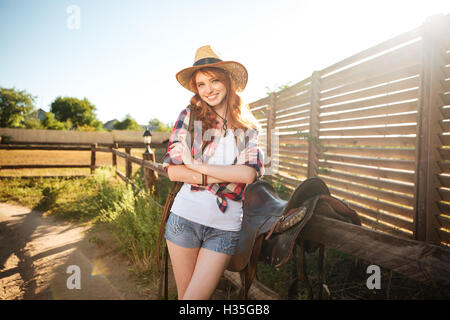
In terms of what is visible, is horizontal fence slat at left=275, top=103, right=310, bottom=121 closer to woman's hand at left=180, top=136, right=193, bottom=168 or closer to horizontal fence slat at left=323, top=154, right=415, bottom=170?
horizontal fence slat at left=323, top=154, right=415, bottom=170

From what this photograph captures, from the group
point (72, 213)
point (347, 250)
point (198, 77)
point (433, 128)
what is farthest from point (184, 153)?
point (72, 213)

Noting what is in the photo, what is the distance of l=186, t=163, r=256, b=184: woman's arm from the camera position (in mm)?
1290

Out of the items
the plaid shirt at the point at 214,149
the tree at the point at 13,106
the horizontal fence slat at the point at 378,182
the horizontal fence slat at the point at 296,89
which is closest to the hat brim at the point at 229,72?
the plaid shirt at the point at 214,149

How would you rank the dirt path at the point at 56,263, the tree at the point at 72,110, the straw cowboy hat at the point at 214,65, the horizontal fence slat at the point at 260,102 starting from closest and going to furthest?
the straw cowboy hat at the point at 214,65 < the dirt path at the point at 56,263 < the horizontal fence slat at the point at 260,102 < the tree at the point at 72,110

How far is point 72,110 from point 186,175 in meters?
69.8

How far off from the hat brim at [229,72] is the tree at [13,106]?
4974 cm

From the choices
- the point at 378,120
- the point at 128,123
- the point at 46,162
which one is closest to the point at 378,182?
the point at 378,120

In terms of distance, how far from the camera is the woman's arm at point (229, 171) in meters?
1.29

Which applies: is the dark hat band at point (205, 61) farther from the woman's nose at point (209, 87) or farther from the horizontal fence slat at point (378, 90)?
the horizontal fence slat at point (378, 90)

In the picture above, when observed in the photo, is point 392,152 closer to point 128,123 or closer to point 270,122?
point 270,122

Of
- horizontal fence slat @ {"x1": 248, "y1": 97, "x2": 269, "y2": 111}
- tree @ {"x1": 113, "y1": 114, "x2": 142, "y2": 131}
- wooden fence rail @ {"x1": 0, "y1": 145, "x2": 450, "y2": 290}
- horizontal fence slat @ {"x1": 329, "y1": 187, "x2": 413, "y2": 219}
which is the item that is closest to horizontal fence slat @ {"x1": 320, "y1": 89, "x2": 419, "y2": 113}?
horizontal fence slat @ {"x1": 329, "y1": 187, "x2": 413, "y2": 219}

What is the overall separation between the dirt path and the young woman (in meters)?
1.68

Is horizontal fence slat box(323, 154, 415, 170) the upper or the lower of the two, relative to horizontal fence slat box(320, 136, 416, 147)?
lower

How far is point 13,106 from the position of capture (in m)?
39.7
